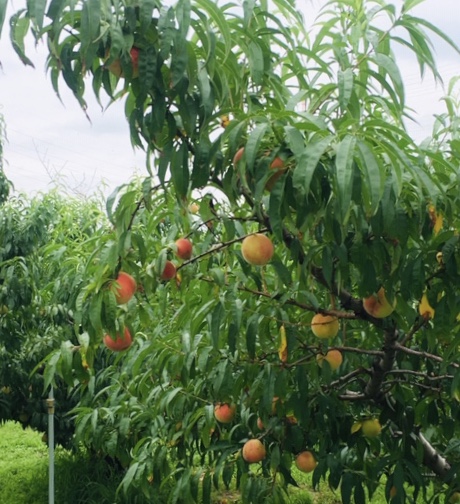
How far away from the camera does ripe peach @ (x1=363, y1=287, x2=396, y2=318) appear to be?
125 cm

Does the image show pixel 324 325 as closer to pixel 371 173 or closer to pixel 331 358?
pixel 331 358

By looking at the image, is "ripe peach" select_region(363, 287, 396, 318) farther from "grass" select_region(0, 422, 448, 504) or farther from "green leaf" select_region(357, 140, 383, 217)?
"grass" select_region(0, 422, 448, 504)

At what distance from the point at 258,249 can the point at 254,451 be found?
2.11 feet

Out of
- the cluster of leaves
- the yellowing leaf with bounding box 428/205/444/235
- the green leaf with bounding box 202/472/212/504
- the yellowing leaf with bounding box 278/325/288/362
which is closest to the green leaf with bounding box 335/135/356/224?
the yellowing leaf with bounding box 428/205/444/235

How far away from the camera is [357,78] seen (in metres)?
1.23

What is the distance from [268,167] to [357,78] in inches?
13.5

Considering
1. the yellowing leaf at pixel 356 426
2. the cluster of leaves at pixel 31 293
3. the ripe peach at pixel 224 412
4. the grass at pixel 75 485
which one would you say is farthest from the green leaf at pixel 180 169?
the grass at pixel 75 485

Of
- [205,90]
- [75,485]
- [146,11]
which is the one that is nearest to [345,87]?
[205,90]

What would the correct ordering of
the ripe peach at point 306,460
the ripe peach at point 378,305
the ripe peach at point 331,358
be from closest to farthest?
the ripe peach at point 378,305
the ripe peach at point 331,358
the ripe peach at point 306,460

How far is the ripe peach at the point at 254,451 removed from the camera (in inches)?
65.9

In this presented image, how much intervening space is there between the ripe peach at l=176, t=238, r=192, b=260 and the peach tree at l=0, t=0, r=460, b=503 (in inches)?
0.8

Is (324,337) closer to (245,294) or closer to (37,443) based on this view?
(245,294)

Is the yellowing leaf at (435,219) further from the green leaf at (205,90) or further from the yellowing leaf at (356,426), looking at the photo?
the yellowing leaf at (356,426)

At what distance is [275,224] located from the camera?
3.22 ft
